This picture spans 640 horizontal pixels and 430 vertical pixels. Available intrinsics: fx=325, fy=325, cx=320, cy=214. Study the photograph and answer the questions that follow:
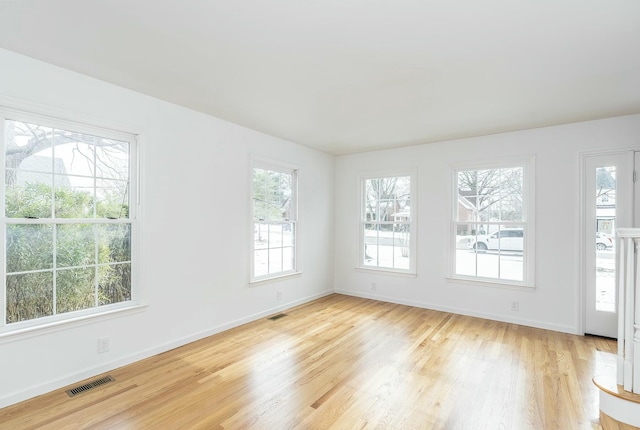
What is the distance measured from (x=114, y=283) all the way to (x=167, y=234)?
638mm

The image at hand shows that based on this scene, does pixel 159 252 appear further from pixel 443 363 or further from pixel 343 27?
pixel 443 363

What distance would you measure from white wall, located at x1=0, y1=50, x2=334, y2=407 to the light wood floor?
211 millimetres

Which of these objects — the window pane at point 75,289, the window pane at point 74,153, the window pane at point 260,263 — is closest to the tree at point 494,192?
the window pane at point 260,263

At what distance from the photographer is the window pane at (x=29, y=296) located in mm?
2410

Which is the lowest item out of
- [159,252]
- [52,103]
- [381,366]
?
[381,366]

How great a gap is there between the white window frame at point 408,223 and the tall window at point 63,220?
11.8ft

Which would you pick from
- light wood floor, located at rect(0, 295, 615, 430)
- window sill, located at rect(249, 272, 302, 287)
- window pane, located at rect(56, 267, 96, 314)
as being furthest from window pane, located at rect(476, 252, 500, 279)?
window pane, located at rect(56, 267, 96, 314)

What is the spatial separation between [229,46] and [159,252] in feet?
6.86

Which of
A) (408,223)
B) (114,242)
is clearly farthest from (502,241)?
(114,242)

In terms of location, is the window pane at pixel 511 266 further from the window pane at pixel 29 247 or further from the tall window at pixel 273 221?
the window pane at pixel 29 247

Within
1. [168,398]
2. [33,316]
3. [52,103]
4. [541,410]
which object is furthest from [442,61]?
[33,316]

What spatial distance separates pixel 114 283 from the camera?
9.81ft

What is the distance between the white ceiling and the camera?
72.7 inches

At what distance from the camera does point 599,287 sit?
12.6ft
